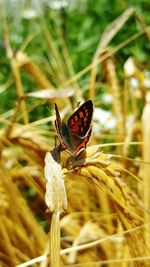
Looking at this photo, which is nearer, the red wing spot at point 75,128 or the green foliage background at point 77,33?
the red wing spot at point 75,128

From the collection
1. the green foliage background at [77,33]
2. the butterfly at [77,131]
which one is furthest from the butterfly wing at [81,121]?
the green foliage background at [77,33]

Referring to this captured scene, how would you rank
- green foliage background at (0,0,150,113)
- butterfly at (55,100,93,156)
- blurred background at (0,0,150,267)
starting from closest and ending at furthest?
butterfly at (55,100,93,156) → blurred background at (0,0,150,267) → green foliage background at (0,0,150,113)

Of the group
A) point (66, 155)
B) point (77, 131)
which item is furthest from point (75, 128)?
point (66, 155)

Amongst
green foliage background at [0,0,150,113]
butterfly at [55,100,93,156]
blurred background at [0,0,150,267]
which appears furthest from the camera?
green foliage background at [0,0,150,113]

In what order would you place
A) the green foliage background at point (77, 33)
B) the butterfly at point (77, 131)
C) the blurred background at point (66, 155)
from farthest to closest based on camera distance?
the green foliage background at point (77, 33), the blurred background at point (66, 155), the butterfly at point (77, 131)

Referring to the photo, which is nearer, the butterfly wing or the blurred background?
the butterfly wing

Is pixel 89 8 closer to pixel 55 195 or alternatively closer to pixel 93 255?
pixel 93 255

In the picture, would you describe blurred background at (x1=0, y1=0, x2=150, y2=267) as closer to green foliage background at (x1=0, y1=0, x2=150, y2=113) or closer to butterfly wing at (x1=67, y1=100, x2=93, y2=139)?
butterfly wing at (x1=67, y1=100, x2=93, y2=139)

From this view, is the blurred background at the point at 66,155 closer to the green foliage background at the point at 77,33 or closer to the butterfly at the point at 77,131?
the butterfly at the point at 77,131

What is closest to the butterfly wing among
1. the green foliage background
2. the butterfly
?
the butterfly

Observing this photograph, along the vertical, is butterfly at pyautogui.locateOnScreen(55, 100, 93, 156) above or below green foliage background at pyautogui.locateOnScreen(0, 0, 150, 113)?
below
